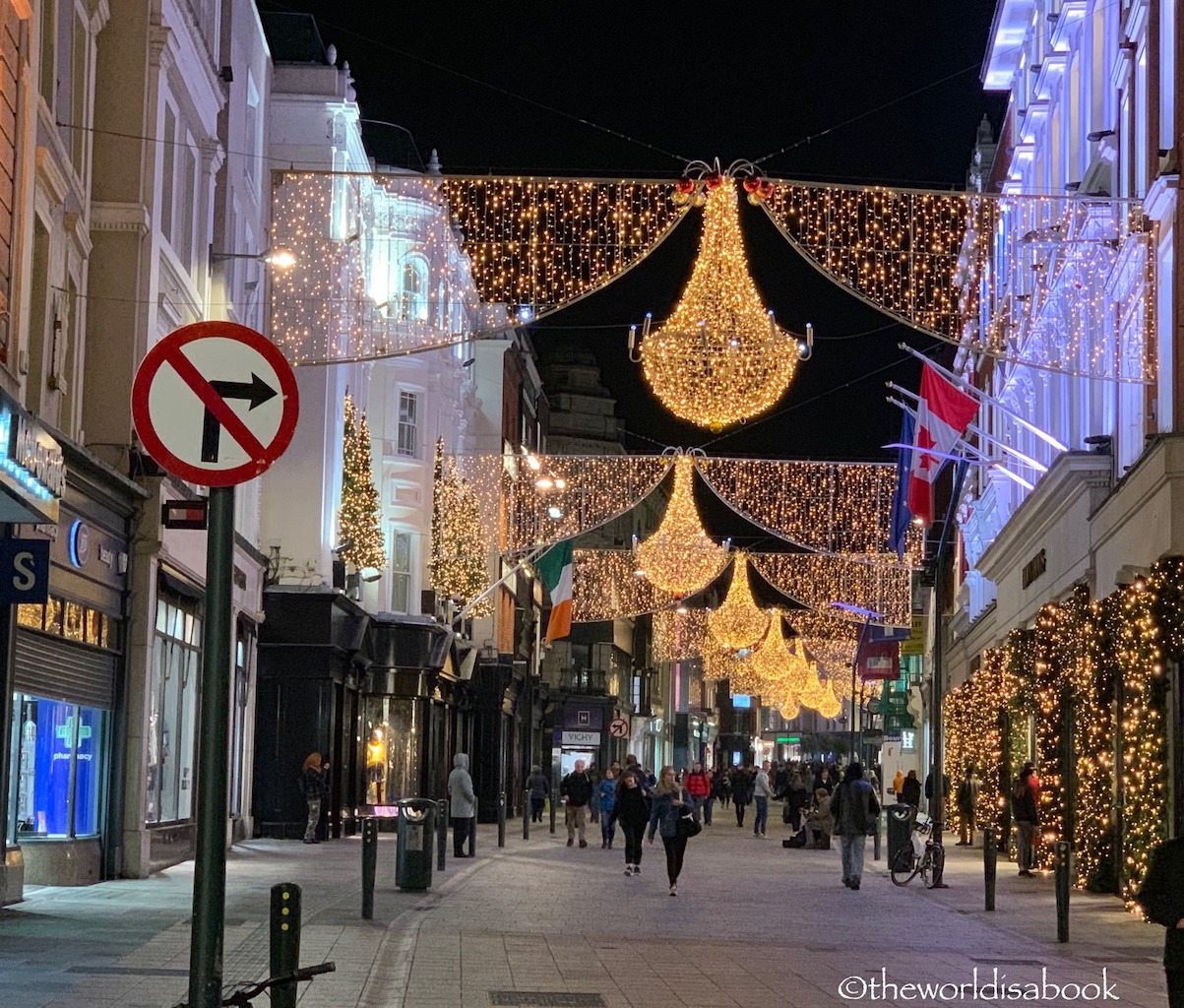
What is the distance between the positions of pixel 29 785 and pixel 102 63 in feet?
28.8

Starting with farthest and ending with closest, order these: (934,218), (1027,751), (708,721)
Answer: (708,721) → (1027,751) → (934,218)

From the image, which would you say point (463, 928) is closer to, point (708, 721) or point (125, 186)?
point (125, 186)

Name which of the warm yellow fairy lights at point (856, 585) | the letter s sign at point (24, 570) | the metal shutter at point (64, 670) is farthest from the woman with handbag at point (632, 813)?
the warm yellow fairy lights at point (856, 585)

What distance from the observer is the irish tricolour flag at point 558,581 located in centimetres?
5331

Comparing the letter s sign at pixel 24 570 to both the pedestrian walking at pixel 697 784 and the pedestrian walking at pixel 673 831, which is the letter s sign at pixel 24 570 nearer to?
the pedestrian walking at pixel 673 831

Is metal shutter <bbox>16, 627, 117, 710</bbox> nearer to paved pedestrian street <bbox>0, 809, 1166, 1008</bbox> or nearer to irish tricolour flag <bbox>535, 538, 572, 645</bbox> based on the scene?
paved pedestrian street <bbox>0, 809, 1166, 1008</bbox>

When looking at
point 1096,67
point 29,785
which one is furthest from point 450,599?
point 29,785

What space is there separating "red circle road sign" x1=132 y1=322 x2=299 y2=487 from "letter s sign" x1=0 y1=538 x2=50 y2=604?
10.7 m

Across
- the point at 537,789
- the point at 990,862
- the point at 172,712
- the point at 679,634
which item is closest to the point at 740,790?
the point at 537,789

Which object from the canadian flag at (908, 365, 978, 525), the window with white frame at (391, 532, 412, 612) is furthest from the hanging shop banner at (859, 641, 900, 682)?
the canadian flag at (908, 365, 978, 525)

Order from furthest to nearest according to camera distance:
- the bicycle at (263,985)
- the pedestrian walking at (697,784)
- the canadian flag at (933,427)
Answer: the pedestrian walking at (697,784) < the canadian flag at (933,427) < the bicycle at (263,985)

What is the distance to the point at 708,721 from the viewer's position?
14575 cm

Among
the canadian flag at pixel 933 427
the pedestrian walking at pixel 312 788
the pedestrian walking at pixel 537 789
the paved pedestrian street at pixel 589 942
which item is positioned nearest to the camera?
the paved pedestrian street at pixel 589 942

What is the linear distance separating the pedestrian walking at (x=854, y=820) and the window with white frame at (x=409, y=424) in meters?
19.6
